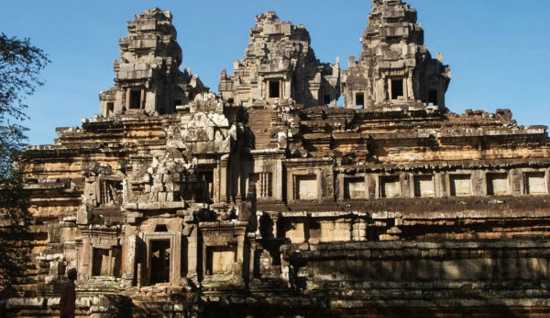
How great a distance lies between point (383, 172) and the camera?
28.8m

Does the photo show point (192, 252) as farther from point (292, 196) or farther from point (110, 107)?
point (110, 107)

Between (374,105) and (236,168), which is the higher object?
(374,105)

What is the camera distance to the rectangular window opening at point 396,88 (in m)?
45.3

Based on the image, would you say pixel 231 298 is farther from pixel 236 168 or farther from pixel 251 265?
pixel 236 168

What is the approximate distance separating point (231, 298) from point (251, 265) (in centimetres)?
176

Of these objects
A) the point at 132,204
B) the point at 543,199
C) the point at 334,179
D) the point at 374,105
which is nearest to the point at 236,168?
the point at 334,179

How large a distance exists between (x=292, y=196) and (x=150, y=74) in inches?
927

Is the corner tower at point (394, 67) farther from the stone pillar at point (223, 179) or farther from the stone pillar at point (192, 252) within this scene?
the stone pillar at point (192, 252)

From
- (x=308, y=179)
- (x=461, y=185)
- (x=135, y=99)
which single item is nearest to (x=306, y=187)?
(x=308, y=179)

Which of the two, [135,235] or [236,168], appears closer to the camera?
[135,235]

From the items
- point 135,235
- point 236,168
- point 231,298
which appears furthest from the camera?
point 236,168

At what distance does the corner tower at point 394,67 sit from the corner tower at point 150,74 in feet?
42.5

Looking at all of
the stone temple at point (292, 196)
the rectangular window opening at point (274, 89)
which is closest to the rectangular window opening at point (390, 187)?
the stone temple at point (292, 196)

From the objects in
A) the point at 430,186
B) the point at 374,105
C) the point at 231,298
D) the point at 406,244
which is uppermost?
the point at 374,105
